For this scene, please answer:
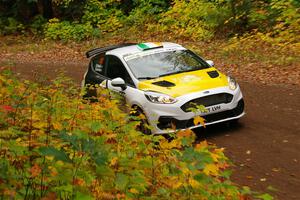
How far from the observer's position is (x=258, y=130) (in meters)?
8.86

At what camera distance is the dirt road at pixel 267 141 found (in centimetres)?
671

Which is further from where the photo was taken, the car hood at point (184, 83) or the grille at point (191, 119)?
the car hood at point (184, 83)

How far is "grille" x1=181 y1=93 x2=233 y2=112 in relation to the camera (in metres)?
Result: 8.27

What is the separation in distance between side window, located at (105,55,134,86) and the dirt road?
70.9 inches

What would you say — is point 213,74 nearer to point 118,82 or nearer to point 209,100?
point 209,100

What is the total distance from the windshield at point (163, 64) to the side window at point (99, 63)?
3.56 ft

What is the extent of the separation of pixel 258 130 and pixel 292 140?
2.72 ft

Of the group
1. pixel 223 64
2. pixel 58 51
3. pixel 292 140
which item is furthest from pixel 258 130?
pixel 58 51

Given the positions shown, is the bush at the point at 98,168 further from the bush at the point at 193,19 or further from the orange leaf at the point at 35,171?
the bush at the point at 193,19

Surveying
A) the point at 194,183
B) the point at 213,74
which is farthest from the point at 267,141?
the point at 194,183

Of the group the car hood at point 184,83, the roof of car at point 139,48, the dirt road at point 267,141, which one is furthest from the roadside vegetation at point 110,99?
the roof of car at point 139,48

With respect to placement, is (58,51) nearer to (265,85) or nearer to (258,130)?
(265,85)

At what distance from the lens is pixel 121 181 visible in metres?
3.76

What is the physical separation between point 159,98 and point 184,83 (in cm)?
60
